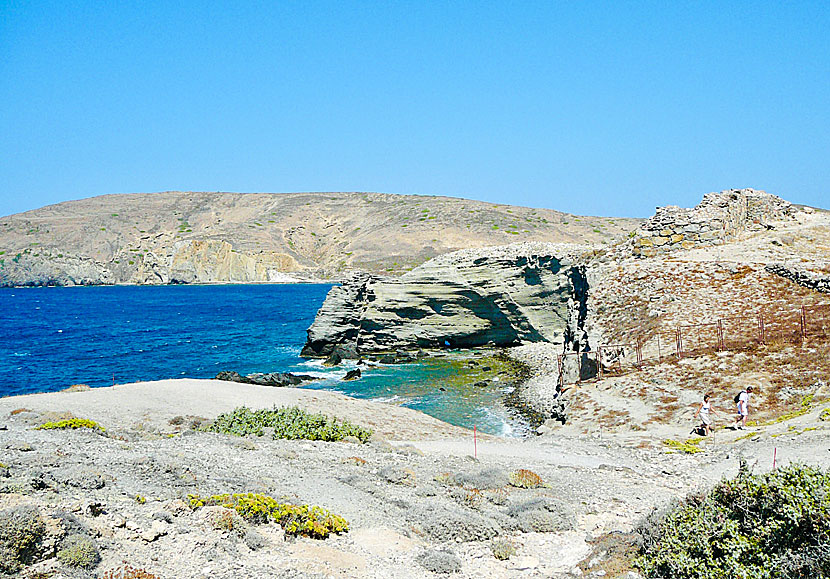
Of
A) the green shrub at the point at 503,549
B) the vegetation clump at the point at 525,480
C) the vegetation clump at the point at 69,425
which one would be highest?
the vegetation clump at the point at 69,425

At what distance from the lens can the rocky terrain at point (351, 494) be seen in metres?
8.54

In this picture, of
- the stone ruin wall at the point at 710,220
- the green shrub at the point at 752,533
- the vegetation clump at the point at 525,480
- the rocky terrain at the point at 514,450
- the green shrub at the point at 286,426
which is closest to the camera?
the green shrub at the point at 752,533

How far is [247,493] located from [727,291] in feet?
78.7

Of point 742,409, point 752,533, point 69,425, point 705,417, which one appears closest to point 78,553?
point 752,533

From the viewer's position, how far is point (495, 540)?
10.3 m

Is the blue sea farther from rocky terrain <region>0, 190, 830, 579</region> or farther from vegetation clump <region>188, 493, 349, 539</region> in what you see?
vegetation clump <region>188, 493, 349, 539</region>

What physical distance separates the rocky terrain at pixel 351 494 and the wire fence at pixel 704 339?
4.17 metres

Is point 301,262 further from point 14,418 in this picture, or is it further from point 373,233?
point 14,418

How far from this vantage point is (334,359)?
1876 inches

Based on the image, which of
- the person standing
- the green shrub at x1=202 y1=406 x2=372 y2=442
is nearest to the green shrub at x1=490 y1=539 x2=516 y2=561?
the green shrub at x1=202 y1=406 x2=372 y2=442

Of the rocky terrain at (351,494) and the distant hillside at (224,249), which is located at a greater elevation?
the distant hillside at (224,249)

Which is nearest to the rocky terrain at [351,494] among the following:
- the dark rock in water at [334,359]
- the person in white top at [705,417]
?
the person in white top at [705,417]

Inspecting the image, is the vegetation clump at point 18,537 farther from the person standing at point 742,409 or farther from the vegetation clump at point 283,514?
the person standing at point 742,409

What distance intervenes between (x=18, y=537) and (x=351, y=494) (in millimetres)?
6064
